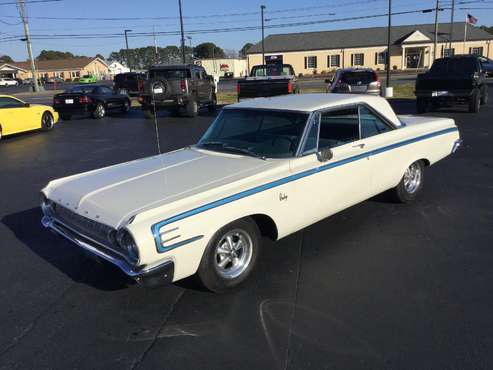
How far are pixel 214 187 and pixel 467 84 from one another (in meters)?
13.6

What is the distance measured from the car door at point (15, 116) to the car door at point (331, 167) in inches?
467

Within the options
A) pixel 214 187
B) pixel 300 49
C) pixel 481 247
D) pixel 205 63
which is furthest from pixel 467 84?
pixel 205 63

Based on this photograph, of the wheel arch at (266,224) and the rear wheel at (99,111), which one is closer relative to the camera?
the wheel arch at (266,224)

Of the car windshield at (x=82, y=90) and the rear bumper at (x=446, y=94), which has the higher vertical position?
the car windshield at (x=82, y=90)

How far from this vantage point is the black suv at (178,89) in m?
16.9

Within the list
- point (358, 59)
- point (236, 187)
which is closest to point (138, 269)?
point (236, 187)

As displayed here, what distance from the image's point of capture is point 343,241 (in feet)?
15.6

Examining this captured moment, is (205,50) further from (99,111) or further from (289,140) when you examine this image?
(289,140)

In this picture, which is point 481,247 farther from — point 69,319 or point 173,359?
point 69,319

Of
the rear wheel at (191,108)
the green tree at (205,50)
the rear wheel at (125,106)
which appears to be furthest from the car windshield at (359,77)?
the green tree at (205,50)

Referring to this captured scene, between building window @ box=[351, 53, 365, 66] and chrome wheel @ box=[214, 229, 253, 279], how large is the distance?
62754mm

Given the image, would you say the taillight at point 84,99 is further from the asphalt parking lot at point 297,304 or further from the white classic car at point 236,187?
the white classic car at point 236,187

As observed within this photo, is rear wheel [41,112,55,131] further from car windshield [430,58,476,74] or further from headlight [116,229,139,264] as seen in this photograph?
car windshield [430,58,476,74]

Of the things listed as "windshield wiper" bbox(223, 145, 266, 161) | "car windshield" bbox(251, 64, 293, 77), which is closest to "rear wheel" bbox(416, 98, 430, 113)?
"car windshield" bbox(251, 64, 293, 77)
